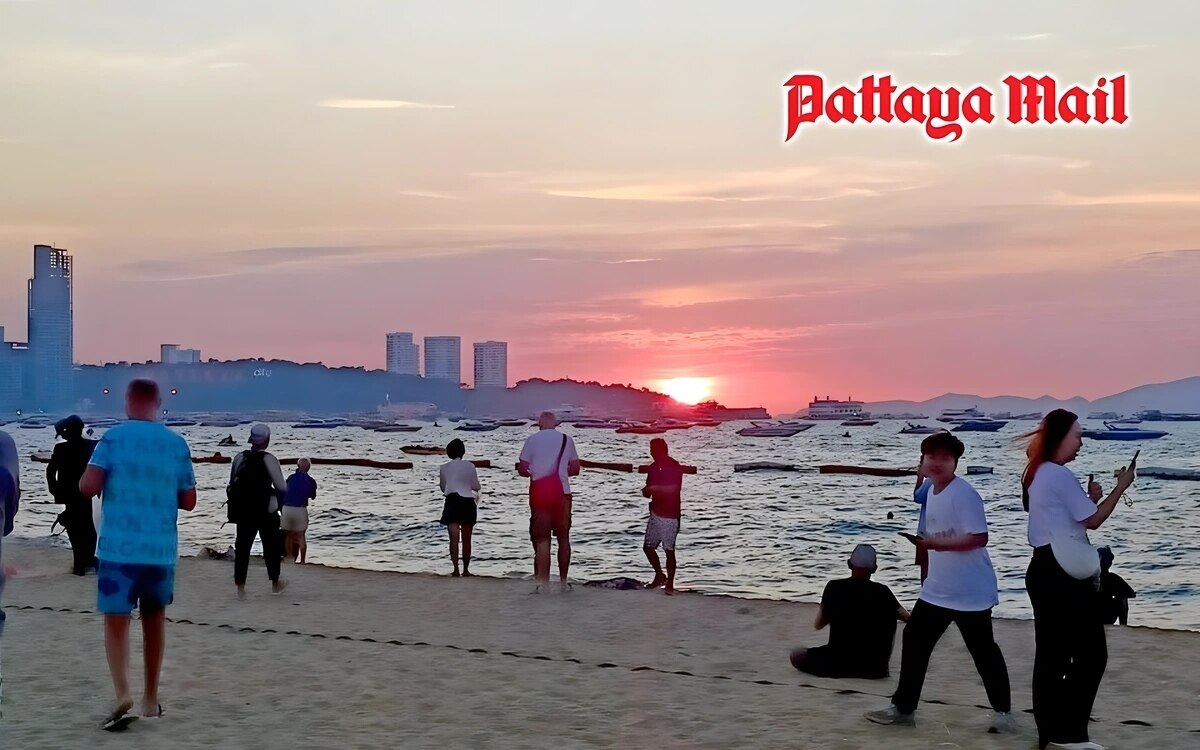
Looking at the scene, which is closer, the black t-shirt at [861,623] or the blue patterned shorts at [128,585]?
the blue patterned shorts at [128,585]

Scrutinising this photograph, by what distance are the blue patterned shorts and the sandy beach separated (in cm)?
79

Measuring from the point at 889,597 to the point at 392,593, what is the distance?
6.88 m

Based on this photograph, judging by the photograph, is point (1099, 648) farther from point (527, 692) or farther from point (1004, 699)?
point (527, 692)

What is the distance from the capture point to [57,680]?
8.54 metres

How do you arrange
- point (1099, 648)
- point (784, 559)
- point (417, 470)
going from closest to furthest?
point (1099, 648), point (784, 559), point (417, 470)

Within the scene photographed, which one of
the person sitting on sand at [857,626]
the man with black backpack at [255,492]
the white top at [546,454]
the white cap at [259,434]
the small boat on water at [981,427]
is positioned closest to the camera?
the person sitting on sand at [857,626]

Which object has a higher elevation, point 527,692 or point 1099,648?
point 1099,648

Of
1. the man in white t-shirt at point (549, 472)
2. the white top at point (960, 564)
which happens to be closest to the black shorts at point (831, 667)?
the white top at point (960, 564)

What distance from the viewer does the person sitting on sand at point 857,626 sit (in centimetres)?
875

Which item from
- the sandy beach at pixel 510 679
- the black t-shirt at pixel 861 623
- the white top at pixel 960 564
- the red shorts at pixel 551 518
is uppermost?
the white top at pixel 960 564

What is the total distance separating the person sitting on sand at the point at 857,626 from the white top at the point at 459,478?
641cm

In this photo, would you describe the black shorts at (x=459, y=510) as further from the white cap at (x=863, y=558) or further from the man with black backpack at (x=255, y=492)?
the white cap at (x=863, y=558)

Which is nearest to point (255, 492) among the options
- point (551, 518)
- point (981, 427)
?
point (551, 518)

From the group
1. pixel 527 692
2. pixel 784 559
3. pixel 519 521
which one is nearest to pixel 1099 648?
pixel 527 692
